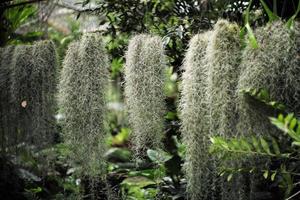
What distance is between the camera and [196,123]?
1.33m

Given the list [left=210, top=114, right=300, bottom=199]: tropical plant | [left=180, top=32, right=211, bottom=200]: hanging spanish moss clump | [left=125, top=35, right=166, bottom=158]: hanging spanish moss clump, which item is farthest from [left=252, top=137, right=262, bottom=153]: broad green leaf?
[left=125, top=35, right=166, bottom=158]: hanging spanish moss clump

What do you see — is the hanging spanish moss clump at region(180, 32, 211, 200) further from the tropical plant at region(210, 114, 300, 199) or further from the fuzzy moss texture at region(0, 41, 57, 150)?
the fuzzy moss texture at region(0, 41, 57, 150)

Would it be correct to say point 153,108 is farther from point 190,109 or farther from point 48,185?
point 48,185

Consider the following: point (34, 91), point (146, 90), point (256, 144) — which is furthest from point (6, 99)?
point (256, 144)

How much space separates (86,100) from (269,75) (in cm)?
61

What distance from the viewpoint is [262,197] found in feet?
5.15

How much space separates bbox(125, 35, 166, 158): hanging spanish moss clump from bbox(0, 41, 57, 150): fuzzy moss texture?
0.33 meters

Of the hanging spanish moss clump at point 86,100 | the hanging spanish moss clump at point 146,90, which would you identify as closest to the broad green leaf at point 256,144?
the hanging spanish moss clump at point 146,90

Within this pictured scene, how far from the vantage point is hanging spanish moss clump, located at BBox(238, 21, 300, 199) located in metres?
1.16

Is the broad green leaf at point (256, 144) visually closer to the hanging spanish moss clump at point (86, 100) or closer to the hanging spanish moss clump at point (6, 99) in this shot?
the hanging spanish moss clump at point (86, 100)

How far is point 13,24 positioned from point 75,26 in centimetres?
33

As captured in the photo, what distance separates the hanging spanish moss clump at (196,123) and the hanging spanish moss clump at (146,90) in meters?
0.10

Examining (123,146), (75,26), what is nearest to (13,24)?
(75,26)

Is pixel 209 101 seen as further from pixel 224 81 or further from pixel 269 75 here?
pixel 269 75
